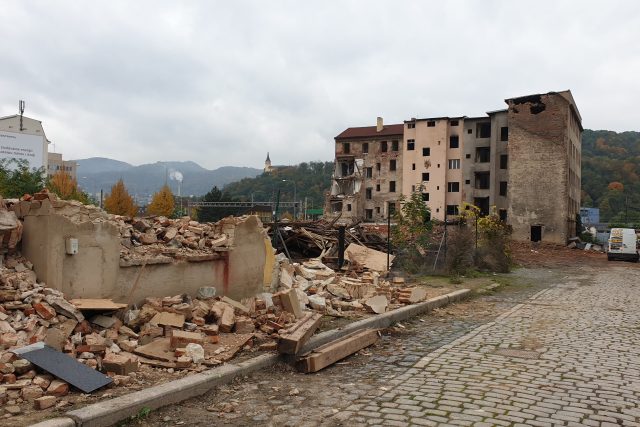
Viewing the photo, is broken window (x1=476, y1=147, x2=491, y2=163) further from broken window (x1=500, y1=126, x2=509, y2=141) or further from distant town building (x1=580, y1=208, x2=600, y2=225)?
distant town building (x1=580, y1=208, x2=600, y2=225)

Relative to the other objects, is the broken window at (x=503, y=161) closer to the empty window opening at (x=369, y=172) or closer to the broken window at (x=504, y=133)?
the broken window at (x=504, y=133)

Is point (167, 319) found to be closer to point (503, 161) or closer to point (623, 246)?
point (623, 246)

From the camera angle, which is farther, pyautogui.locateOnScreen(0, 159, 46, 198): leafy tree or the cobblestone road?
Result: pyautogui.locateOnScreen(0, 159, 46, 198): leafy tree

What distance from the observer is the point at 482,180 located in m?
59.8

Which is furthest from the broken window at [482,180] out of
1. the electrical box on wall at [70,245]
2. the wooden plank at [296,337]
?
the electrical box on wall at [70,245]

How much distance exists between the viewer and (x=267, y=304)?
8961mm

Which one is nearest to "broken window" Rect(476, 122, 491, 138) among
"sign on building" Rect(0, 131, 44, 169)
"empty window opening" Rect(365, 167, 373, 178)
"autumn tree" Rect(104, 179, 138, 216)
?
"empty window opening" Rect(365, 167, 373, 178)

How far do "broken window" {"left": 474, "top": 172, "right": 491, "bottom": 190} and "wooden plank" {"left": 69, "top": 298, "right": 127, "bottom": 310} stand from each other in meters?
56.7

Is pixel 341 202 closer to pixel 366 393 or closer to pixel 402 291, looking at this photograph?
pixel 402 291

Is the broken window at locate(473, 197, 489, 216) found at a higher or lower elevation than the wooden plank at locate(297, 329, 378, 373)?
higher

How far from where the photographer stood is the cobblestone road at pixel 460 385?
4863 millimetres

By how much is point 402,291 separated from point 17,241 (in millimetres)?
8296

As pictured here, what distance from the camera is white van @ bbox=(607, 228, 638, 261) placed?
116 ft

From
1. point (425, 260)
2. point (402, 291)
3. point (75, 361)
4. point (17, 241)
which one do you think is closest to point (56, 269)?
point (17, 241)
